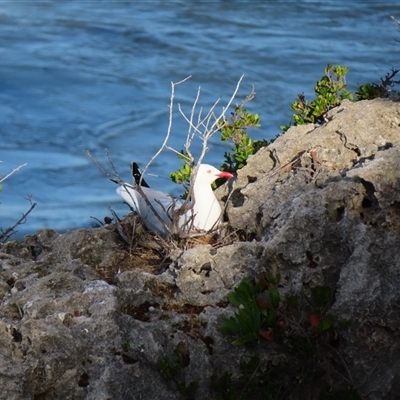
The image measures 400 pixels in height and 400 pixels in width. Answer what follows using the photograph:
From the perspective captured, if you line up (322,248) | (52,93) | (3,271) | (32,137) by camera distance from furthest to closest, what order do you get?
1. (52,93)
2. (32,137)
3. (3,271)
4. (322,248)

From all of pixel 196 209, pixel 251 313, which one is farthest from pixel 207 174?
pixel 251 313

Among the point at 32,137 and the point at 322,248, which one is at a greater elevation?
the point at 322,248

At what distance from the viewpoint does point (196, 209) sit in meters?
5.20

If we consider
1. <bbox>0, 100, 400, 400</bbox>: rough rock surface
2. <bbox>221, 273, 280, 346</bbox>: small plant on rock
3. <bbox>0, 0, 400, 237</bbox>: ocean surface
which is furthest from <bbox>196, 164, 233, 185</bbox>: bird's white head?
<bbox>0, 0, 400, 237</bbox>: ocean surface

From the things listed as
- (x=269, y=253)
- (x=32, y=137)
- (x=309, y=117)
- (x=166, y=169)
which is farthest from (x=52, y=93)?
(x=269, y=253)

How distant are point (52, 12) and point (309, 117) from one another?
13738mm

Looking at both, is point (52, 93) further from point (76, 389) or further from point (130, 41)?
point (76, 389)

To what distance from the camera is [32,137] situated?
14.4 m

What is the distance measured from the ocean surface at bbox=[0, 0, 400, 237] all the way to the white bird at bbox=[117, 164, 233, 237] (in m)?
6.72

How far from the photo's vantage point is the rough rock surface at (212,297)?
4.13 meters

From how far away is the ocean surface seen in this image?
44.3ft

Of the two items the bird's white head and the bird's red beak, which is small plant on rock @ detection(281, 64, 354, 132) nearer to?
the bird's red beak

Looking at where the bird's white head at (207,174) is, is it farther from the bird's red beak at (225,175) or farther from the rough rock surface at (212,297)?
the rough rock surface at (212,297)

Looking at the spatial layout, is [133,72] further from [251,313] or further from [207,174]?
[251,313]
